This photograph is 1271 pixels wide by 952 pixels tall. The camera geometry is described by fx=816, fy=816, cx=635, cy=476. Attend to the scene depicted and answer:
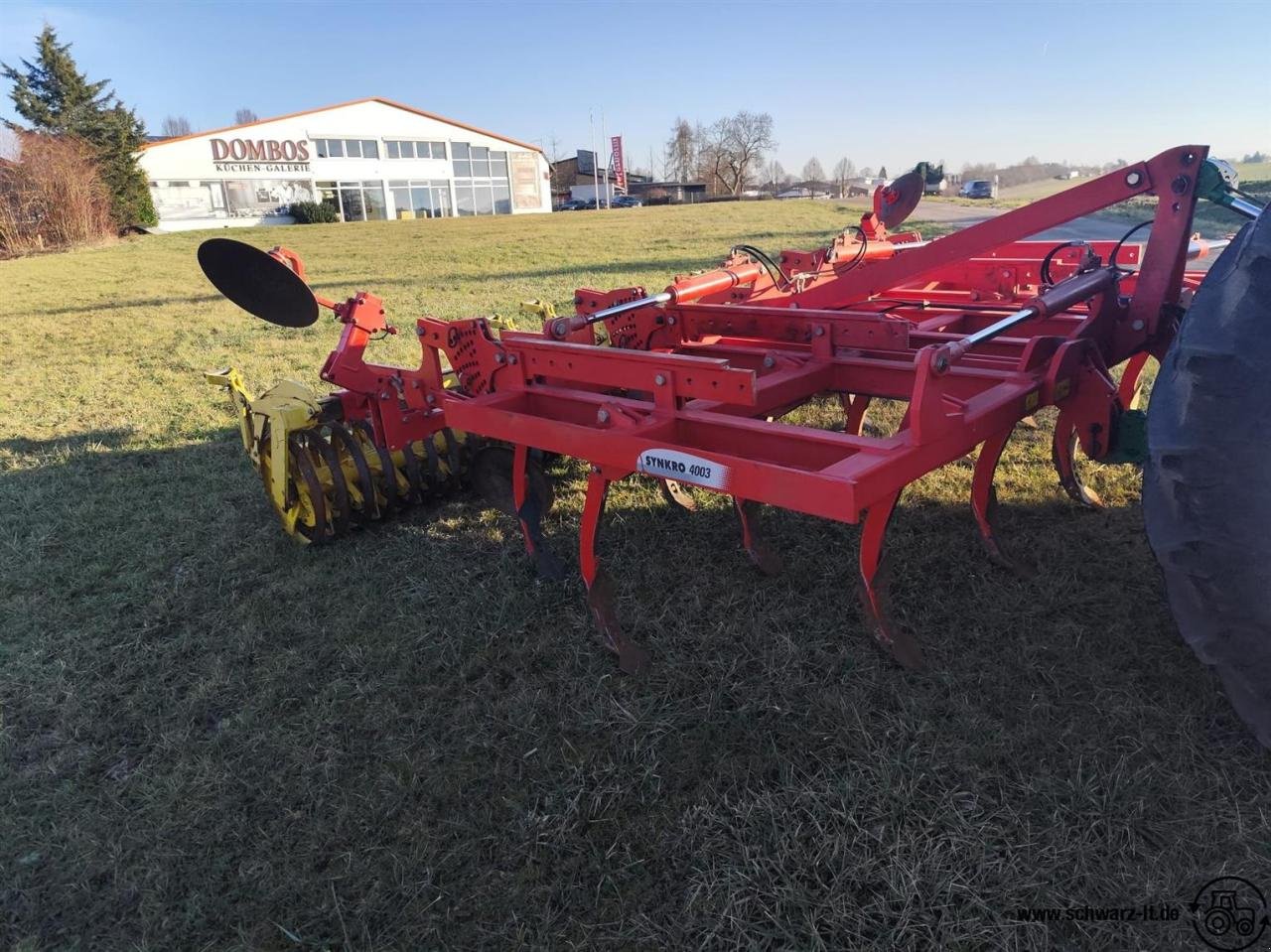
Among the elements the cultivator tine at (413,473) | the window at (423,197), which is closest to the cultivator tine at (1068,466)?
the cultivator tine at (413,473)

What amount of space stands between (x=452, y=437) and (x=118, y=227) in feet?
119

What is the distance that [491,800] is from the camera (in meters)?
2.46

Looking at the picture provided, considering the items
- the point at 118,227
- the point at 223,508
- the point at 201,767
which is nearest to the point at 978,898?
the point at 201,767

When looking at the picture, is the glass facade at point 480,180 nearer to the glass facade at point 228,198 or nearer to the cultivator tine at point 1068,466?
the glass facade at point 228,198

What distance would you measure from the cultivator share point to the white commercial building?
42670mm

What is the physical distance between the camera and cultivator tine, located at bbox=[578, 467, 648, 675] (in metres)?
3.01

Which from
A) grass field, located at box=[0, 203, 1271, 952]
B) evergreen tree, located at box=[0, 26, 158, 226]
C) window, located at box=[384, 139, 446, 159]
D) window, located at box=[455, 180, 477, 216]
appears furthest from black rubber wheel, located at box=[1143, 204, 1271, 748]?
window, located at box=[455, 180, 477, 216]

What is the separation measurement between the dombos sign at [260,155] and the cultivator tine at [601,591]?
4668 centimetres

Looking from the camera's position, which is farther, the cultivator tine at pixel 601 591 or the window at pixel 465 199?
the window at pixel 465 199

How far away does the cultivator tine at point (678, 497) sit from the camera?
4.22 m

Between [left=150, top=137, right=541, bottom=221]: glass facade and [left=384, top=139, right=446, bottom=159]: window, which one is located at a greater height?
[left=384, top=139, right=446, bottom=159]: window

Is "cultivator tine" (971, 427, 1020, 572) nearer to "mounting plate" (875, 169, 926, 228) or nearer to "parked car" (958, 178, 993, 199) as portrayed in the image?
"mounting plate" (875, 169, 926, 228)

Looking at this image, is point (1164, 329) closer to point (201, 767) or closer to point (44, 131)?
point (201, 767)

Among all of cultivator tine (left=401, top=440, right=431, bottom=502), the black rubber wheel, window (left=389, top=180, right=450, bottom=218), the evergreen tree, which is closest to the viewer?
the black rubber wheel
